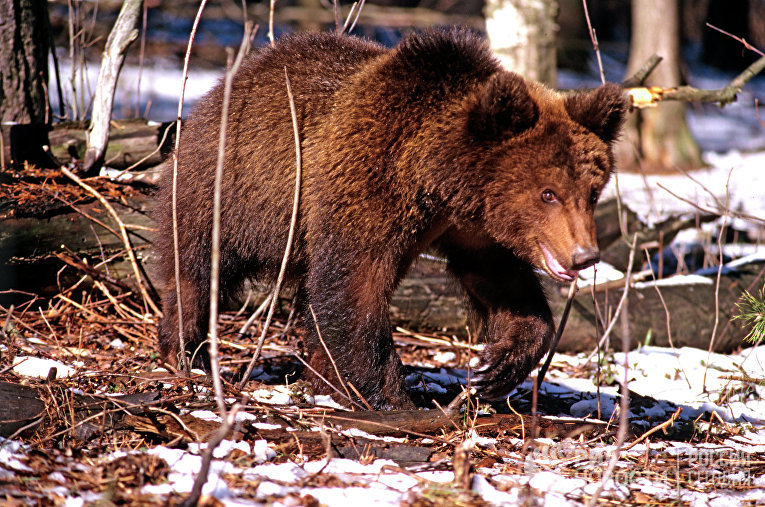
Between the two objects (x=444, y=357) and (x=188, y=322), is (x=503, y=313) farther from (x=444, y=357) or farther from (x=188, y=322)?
(x=188, y=322)

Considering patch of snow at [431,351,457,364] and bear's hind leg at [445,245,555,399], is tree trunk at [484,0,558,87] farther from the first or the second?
bear's hind leg at [445,245,555,399]

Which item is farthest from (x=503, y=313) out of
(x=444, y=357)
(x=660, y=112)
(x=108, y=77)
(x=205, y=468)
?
(x=660, y=112)

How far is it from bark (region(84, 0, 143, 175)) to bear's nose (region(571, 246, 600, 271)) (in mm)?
3690

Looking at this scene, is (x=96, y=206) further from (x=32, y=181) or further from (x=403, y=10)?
(x=403, y=10)

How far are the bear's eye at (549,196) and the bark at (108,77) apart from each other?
340cm

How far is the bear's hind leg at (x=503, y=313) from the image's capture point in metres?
4.16

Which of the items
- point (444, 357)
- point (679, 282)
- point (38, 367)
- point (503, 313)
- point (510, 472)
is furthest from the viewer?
point (679, 282)

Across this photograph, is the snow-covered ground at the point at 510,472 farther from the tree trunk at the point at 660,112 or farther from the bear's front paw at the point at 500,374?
the tree trunk at the point at 660,112

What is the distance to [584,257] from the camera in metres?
3.61

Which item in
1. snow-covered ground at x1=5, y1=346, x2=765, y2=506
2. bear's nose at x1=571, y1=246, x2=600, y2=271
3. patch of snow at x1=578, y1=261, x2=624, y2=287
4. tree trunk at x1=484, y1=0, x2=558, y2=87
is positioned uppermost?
tree trunk at x1=484, y1=0, x2=558, y2=87

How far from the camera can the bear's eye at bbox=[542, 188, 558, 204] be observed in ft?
12.4

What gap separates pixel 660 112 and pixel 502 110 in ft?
40.7

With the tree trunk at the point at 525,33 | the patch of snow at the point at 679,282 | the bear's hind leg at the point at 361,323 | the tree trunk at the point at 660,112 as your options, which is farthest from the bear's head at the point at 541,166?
the tree trunk at the point at 660,112

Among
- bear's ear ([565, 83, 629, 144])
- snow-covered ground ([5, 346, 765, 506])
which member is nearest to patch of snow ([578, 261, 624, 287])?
snow-covered ground ([5, 346, 765, 506])
